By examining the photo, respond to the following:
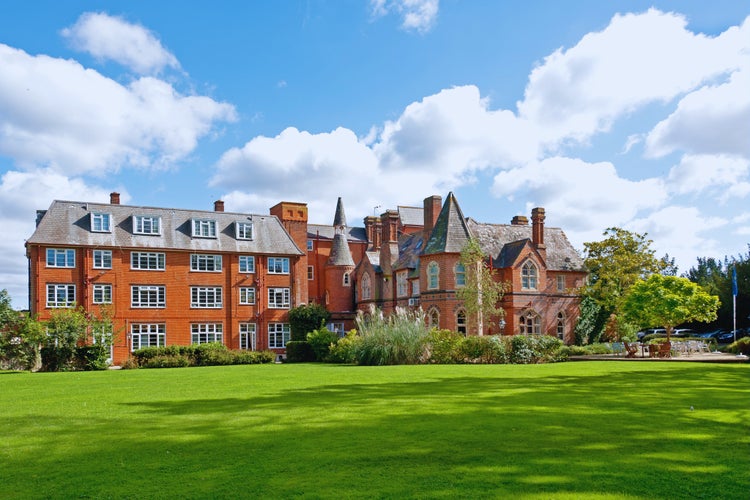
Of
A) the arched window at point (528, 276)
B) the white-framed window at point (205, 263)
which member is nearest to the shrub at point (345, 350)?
the white-framed window at point (205, 263)

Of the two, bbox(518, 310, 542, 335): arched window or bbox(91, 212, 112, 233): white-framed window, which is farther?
bbox(518, 310, 542, 335): arched window

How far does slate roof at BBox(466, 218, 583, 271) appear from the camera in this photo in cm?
5016

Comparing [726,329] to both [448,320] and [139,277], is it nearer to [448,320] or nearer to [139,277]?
[448,320]

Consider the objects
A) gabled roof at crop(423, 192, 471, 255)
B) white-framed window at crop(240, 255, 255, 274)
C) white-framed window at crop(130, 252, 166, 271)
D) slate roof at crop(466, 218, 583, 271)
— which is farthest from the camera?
slate roof at crop(466, 218, 583, 271)

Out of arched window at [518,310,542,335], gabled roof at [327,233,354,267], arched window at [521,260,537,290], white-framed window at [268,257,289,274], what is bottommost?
arched window at [518,310,542,335]

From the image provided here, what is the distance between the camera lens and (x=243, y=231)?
50.8 metres

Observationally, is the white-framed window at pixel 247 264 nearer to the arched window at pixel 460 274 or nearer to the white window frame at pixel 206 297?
the white window frame at pixel 206 297

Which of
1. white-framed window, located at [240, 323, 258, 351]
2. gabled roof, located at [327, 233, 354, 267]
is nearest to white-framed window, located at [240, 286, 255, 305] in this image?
white-framed window, located at [240, 323, 258, 351]

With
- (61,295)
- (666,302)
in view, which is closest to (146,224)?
(61,295)

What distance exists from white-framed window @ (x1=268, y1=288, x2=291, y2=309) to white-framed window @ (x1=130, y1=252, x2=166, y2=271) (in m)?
8.63

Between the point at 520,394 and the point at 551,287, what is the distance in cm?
3698

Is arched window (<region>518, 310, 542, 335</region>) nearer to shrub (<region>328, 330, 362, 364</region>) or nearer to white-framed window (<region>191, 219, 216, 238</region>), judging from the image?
shrub (<region>328, 330, 362, 364</region>)

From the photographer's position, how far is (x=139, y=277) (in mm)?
46094

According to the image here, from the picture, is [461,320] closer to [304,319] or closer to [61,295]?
[304,319]
